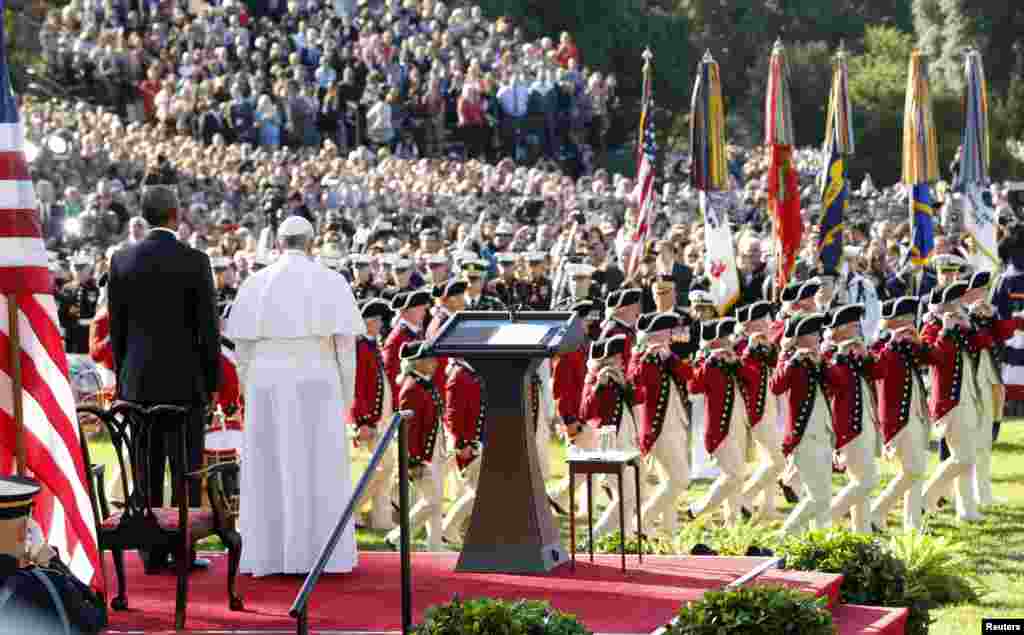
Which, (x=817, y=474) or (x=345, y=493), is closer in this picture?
(x=345, y=493)

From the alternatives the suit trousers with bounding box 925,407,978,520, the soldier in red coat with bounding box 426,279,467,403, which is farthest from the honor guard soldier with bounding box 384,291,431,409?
the suit trousers with bounding box 925,407,978,520

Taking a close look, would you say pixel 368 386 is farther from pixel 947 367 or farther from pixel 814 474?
pixel 947 367

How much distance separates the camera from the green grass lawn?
12070 millimetres

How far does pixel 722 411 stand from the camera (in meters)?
14.9

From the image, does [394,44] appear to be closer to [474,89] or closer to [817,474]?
[474,89]

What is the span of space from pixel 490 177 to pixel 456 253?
43.6 feet

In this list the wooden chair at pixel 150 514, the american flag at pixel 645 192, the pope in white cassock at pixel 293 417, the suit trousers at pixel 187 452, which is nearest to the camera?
the wooden chair at pixel 150 514

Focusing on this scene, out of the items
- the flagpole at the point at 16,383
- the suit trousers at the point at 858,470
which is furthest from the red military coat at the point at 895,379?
the flagpole at the point at 16,383

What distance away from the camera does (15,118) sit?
8.95 metres

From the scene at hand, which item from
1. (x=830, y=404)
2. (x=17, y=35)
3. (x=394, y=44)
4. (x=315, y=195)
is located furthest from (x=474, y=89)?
(x=830, y=404)

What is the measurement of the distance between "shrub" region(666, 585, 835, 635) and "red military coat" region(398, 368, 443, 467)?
5.78 metres

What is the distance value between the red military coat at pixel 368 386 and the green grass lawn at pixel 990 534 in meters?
0.88

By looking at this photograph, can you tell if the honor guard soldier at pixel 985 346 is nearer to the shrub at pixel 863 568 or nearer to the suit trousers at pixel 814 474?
the suit trousers at pixel 814 474

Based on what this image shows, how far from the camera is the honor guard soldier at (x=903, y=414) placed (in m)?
14.8
